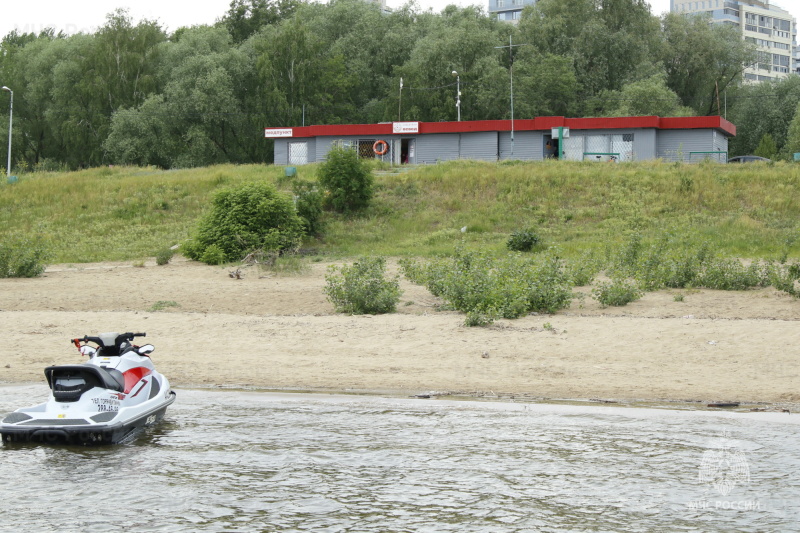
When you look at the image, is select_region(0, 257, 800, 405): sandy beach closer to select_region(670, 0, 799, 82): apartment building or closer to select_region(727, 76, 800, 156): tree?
select_region(727, 76, 800, 156): tree

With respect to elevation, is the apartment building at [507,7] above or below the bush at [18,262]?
above

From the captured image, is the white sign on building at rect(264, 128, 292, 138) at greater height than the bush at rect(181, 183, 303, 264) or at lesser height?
greater

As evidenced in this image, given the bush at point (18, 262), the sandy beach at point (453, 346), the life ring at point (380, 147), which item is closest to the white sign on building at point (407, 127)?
the life ring at point (380, 147)

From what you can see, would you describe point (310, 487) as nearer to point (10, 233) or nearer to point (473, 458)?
point (473, 458)

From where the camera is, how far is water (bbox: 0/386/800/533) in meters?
7.67

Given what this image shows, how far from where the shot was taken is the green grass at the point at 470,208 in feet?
109

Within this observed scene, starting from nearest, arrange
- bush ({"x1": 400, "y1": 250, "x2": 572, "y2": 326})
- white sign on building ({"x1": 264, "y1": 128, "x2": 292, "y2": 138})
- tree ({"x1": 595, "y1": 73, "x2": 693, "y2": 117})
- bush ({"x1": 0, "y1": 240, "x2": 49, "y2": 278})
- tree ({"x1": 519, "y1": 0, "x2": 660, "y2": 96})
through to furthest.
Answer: bush ({"x1": 400, "y1": 250, "x2": 572, "y2": 326}) → bush ({"x1": 0, "y1": 240, "x2": 49, "y2": 278}) → white sign on building ({"x1": 264, "y1": 128, "x2": 292, "y2": 138}) → tree ({"x1": 595, "y1": 73, "x2": 693, "y2": 117}) → tree ({"x1": 519, "y1": 0, "x2": 660, "y2": 96})

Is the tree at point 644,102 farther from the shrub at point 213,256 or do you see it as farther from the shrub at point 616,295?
the shrub at point 616,295

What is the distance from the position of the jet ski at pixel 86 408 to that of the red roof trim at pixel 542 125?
40.7 meters

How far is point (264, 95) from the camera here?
67.6 meters

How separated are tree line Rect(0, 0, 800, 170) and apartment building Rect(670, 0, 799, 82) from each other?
8618 centimetres

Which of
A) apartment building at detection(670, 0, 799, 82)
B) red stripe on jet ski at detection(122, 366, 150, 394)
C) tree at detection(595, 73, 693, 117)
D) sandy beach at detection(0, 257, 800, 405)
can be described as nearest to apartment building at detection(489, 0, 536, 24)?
apartment building at detection(670, 0, 799, 82)

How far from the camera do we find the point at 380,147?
169 feet

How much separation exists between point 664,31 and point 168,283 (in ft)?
222
